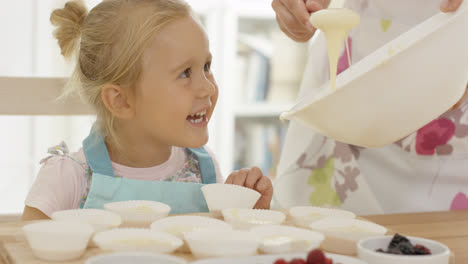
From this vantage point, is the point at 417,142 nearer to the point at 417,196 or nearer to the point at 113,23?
the point at 417,196

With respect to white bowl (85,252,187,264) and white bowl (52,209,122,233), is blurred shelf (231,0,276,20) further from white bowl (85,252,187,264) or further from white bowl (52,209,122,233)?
white bowl (85,252,187,264)

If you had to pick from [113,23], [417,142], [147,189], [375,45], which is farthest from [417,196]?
[113,23]

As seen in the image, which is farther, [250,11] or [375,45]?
[250,11]

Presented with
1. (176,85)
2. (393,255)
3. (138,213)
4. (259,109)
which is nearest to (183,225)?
(138,213)

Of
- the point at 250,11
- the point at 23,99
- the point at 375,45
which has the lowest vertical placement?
the point at 23,99

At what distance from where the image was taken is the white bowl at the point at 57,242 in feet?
2.29

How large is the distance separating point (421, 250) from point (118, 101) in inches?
30.0

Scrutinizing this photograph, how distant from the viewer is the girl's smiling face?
1.21 metres

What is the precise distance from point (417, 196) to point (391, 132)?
0.36 meters

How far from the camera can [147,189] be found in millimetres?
1145

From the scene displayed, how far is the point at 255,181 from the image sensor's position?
1198 millimetres

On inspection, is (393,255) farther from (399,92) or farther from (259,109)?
(259,109)

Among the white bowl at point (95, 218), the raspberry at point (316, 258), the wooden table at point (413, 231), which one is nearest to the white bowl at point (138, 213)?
the white bowl at point (95, 218)

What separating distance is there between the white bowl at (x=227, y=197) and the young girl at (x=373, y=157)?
0.39 metres
